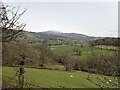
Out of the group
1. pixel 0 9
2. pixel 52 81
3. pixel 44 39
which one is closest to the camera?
pixel 0 9

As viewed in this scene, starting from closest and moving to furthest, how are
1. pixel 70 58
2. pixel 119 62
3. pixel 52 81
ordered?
pixel 119 62
pixel 52 81
pixel 70 58

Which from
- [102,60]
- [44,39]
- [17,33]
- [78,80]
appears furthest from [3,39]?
[44,39]

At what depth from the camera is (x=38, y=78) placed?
111ft

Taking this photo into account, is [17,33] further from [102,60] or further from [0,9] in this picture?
[102,60]

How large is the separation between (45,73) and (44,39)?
123ft

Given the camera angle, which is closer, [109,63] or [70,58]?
[109,63]

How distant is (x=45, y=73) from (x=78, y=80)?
4925mm

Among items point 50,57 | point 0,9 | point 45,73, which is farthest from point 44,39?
point 0,9

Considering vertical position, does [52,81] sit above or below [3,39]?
below

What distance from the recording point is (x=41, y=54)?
55.0 m

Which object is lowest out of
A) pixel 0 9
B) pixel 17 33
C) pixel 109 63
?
pixel 109 63

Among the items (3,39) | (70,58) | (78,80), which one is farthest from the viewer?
(70,58)

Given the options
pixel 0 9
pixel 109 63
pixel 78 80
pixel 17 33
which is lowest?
pixel 78 80

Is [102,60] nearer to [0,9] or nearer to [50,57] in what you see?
[0,9]
